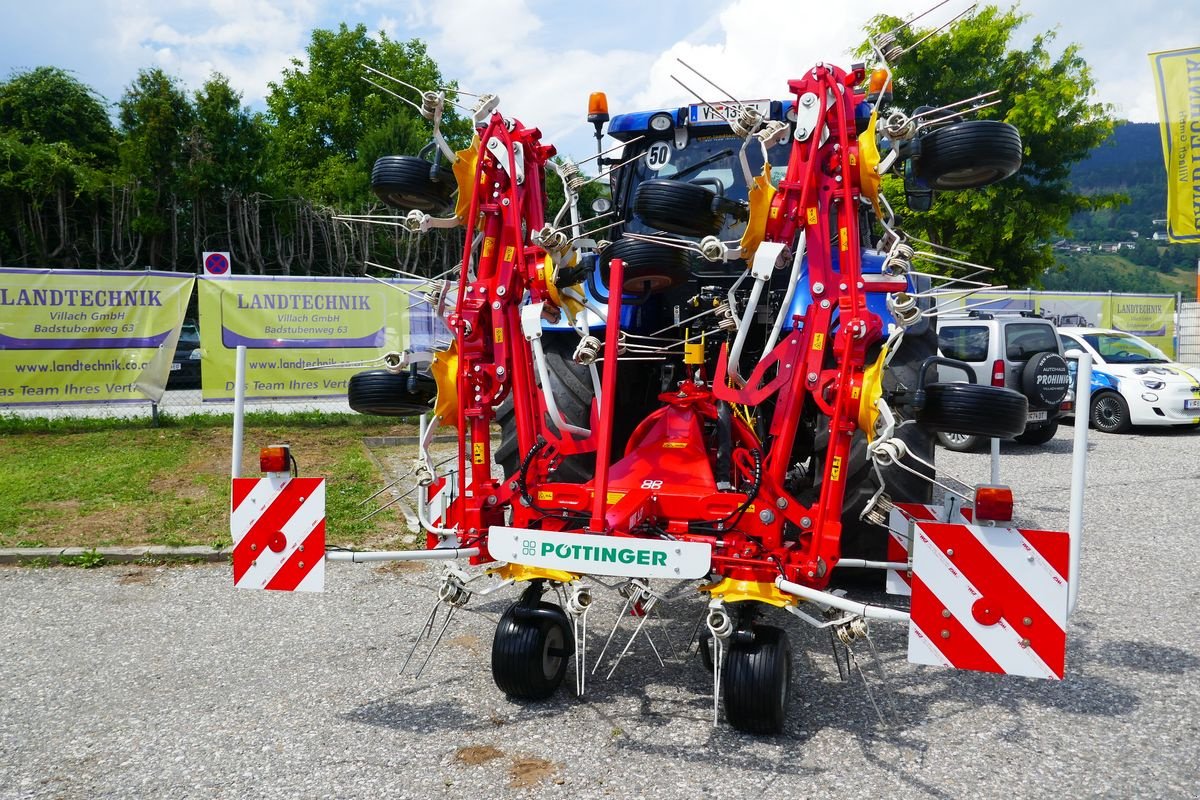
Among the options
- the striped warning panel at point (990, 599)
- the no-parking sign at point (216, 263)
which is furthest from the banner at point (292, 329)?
the striped warning panel at point (990, 599)

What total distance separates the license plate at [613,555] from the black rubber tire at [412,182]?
63.2 inches

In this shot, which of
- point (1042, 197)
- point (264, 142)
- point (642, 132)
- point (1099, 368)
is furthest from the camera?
point (264, 142)

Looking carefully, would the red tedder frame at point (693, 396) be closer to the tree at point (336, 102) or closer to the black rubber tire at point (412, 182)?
the black rubber tire at point (412, 182)

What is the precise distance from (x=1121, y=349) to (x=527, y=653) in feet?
42.4

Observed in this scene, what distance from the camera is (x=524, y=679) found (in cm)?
355

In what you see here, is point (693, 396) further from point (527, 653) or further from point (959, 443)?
point (959, 443)

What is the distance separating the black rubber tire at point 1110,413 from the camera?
1280 centimetres

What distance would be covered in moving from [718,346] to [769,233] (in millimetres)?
1199

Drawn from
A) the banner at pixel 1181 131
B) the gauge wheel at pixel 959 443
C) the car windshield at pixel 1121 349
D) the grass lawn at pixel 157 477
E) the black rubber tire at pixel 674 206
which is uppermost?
the banner at pixel 1181 131

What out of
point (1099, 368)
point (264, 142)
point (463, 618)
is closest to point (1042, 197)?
point (1099, 368)

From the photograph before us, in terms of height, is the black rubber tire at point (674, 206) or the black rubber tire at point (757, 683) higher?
the black rubber tire at point (674, 206)

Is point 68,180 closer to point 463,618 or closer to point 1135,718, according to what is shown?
point 463,618

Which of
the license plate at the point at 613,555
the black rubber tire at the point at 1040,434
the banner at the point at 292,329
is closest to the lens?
the license plate at the point at 613,555

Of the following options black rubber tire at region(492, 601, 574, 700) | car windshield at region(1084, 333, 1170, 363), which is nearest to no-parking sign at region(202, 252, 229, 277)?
black rubber tire at region(492, 601, 574, 700)
